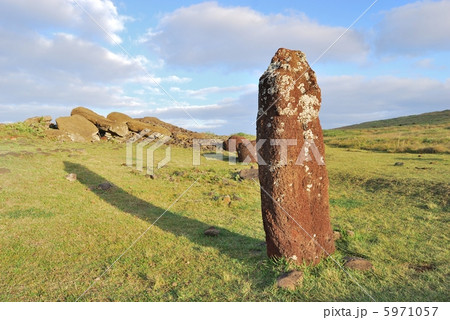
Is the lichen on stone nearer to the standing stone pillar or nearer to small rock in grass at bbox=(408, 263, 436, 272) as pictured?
the standing stone pillar

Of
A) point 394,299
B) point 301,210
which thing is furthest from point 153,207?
point 394,299

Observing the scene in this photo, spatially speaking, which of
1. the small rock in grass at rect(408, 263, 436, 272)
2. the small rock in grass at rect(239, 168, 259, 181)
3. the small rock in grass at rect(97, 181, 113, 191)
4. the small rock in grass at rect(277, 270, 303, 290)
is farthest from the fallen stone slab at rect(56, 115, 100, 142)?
the small rock in grass at rect(408, 263, 436, 272)

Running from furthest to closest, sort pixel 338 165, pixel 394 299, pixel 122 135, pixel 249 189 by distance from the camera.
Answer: pixel 122 135 < pixel 338 165 < pixel 249 189 < pixel 394 299

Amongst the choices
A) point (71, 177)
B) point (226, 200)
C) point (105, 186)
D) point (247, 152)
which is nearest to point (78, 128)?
point (247, 152)

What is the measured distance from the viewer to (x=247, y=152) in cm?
2283

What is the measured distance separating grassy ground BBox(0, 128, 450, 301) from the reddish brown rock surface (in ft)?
18.8

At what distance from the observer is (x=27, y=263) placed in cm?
711

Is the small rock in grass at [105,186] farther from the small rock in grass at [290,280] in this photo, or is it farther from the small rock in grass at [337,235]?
the small rock in grass at [290,280]

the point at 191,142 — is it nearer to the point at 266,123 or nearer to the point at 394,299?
the point at 266,123

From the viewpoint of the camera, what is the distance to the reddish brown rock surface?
22.8 metres

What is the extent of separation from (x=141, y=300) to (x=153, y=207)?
6594 mm

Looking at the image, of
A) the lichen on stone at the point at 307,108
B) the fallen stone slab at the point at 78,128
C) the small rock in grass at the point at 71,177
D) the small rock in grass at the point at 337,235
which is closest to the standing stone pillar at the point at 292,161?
the lichen on stone at the point at 307,108

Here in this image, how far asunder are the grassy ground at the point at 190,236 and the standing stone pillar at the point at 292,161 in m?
0.51

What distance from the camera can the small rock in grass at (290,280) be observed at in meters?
5.62
